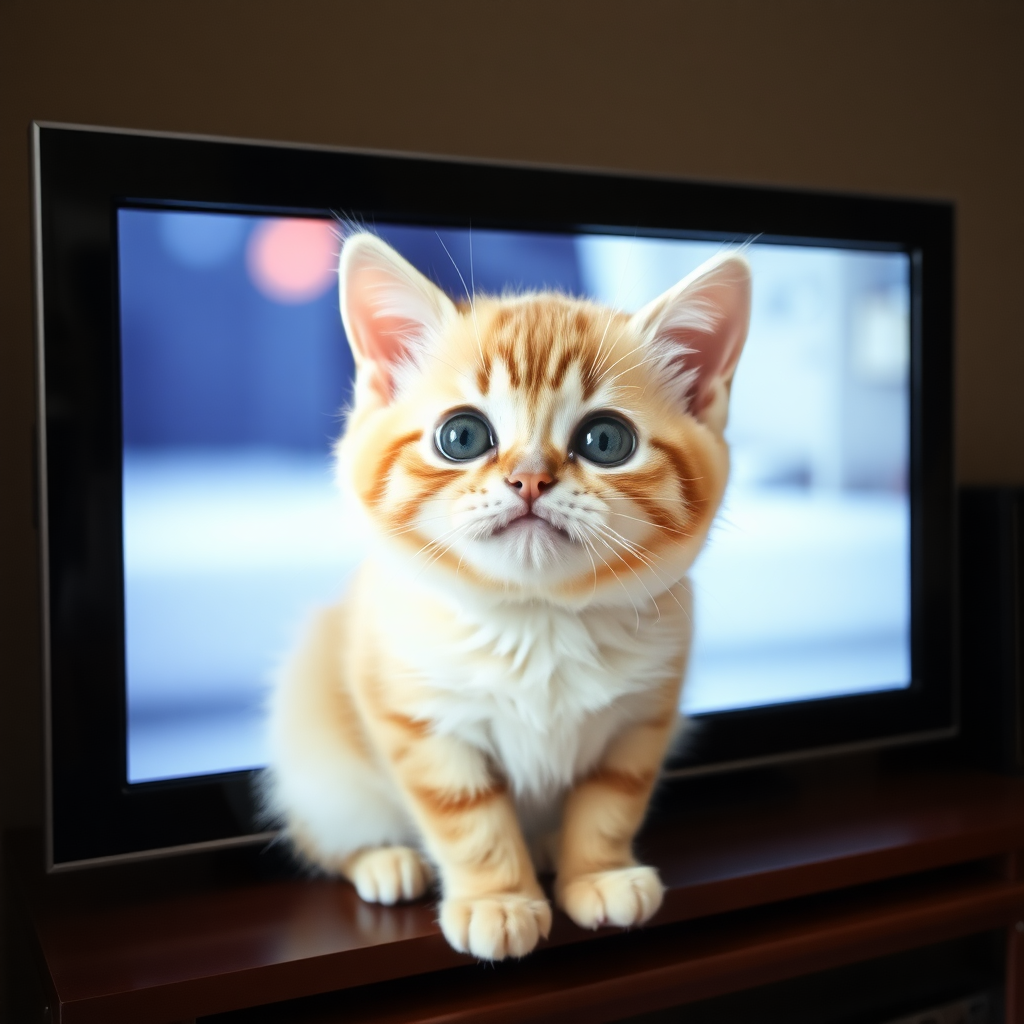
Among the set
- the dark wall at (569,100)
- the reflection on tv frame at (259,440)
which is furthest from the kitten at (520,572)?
the dark wall at (569,100)

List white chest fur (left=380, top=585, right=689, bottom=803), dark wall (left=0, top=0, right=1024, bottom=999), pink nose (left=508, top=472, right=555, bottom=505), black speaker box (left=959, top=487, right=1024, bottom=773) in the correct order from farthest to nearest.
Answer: black speaker box (left=959, top=487, right=1024, bottom=773) < dark wall (left=0, top=0, right=1024, bottom=999) < white chest fur (left=380, top=585, right=689, bottom=803) < pink nose (left=508, top=472, right=555, bottom=505)

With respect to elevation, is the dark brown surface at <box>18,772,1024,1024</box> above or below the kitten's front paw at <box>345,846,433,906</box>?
below

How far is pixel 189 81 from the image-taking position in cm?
123

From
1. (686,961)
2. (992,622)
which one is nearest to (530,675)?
(686,961)

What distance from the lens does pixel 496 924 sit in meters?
0.85

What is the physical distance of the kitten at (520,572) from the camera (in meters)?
0.87

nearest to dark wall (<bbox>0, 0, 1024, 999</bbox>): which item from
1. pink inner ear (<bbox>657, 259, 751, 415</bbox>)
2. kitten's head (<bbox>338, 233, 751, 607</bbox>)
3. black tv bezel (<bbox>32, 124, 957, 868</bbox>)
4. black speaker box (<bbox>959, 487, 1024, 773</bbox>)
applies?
black tv bezel (<bbox>32, 124, 957, 868</bbox>)

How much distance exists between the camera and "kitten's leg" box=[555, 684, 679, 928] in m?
0.90

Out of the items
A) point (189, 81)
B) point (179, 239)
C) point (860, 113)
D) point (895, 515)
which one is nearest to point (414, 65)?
point (189, 81)

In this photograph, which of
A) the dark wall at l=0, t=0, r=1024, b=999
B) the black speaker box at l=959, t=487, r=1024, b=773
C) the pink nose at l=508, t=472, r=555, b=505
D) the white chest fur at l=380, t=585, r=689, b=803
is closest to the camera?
the pink nose at l=508, t=472, r=555, b=505

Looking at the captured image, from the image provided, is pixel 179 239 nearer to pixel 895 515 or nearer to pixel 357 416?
pixel 357 416

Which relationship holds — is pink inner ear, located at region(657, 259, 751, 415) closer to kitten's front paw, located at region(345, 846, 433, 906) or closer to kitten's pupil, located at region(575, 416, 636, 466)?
kitten's pupil, located at region(575, 416, 636, 466)

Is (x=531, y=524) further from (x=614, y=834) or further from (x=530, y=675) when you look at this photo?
(x=614, y=834)

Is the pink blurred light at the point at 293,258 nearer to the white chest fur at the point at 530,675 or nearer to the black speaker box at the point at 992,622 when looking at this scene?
the white chest fur at the point at 530,675
